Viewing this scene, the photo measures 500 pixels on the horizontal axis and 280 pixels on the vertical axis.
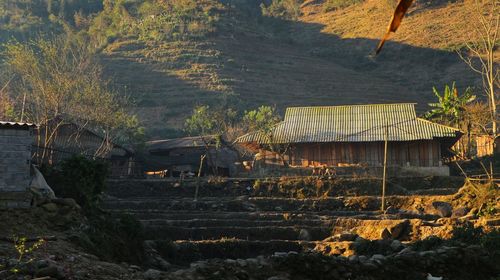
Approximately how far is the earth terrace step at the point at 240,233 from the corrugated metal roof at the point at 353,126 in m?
12.4

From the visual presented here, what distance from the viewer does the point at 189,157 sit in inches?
1731

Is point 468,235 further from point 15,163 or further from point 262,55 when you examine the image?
point 262,55

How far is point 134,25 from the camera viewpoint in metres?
87.9

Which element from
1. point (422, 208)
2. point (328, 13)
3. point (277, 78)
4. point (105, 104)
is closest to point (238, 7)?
point (328, 13)

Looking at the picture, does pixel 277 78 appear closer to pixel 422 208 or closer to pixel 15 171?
pixel 422 208

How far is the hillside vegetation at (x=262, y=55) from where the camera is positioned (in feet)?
240

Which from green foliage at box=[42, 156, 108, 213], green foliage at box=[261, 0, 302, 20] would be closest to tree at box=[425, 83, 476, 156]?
green foliage at box=[42, 156, 108, 213]

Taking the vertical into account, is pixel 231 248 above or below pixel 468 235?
below

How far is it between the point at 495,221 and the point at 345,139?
14.2 m

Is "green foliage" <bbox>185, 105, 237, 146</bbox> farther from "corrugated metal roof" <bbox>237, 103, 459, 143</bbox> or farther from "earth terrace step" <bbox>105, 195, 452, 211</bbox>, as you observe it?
"earth terrace step" <bbox>105, 195, 452, 211</bbox>

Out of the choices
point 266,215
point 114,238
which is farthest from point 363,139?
point 114,238

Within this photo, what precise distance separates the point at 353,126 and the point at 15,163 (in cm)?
2331

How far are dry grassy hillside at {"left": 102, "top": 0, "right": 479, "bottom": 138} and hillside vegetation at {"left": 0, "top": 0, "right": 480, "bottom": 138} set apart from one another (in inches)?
4.9

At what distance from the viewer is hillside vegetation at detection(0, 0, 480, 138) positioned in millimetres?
73125
